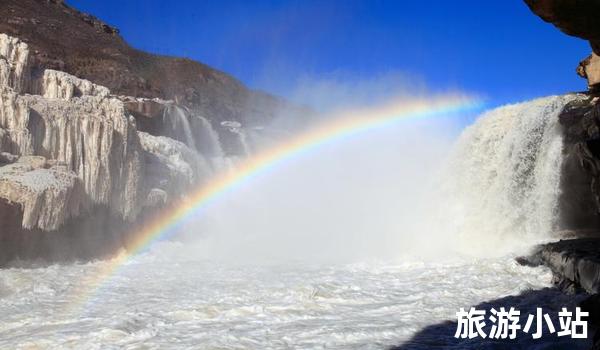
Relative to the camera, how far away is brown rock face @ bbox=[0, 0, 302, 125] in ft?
111

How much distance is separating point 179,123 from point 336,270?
51.9ft

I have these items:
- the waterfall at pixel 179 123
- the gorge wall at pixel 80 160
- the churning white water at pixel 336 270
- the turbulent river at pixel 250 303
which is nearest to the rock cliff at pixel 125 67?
the waterfall at pixel 179 123

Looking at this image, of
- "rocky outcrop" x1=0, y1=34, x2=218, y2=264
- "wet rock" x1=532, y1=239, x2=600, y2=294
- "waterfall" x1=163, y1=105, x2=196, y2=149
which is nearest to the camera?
"wet rock" x1=532, y1=239, x2=600, y2=294

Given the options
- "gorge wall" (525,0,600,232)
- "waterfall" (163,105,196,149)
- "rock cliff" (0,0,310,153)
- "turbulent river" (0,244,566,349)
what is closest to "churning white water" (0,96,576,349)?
"turbulent river" (0,244,566,349)

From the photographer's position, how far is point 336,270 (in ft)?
43.3

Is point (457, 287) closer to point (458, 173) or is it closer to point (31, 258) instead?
point (458, 173)

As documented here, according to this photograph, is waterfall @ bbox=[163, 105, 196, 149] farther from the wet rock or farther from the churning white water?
the wet rock

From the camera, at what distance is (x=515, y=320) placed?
25.0ft

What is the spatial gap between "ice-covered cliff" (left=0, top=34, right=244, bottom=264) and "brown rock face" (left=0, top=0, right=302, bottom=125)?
10.3m

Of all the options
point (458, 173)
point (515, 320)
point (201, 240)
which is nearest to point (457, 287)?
point (515, 320)

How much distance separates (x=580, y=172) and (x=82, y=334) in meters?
12.7

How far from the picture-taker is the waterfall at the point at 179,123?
2577 centimetres

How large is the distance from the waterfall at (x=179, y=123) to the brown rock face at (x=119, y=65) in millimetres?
6759

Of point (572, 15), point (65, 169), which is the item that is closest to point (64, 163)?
point (65, 169)
